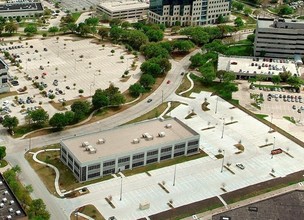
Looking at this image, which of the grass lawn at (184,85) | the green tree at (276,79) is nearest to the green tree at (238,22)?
the green tree at (276,79)

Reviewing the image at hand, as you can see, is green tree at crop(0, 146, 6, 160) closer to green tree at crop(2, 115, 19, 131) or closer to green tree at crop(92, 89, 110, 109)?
green tree at crop(2, 115, 19, 131)

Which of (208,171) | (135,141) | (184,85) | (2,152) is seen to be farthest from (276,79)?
(2,152)

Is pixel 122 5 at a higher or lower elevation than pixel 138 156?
higher

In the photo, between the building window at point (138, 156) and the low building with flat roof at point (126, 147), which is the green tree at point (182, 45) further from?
the building window at point (138, 156)

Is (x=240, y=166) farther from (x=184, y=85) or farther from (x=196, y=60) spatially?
(x=196, y=60)

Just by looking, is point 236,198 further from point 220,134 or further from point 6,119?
point 6,119

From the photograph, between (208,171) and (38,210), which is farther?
(208,171)

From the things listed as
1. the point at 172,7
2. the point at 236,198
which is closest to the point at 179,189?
the point at 236,198

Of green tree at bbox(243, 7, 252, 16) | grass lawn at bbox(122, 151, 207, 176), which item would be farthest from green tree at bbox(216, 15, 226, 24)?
grass lawn at bbox(122, 151, 207, 176)
